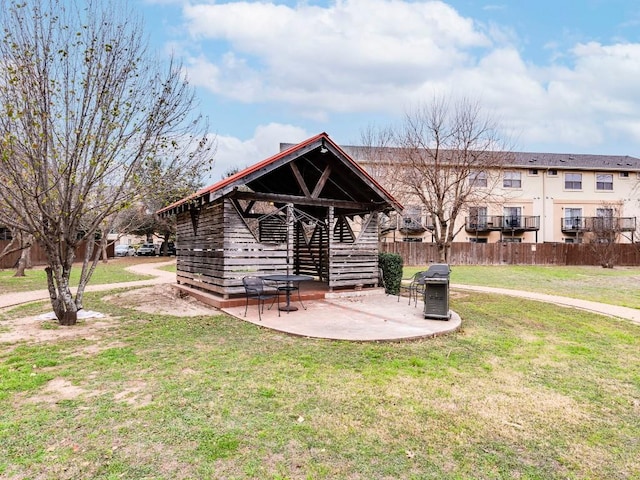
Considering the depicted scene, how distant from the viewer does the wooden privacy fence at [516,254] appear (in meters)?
27.7

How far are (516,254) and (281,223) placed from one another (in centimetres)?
2145

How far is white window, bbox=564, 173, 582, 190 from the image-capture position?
32688 mm

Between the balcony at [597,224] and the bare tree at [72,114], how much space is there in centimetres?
3135

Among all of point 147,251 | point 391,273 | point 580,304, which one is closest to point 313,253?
point 391,273

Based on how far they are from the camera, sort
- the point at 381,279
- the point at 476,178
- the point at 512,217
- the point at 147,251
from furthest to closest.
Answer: the point at 147,251 < the point at 512,217 < the point at 476,178 < the point at 381,279

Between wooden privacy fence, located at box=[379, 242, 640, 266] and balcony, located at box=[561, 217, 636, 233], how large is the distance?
1.58 meters

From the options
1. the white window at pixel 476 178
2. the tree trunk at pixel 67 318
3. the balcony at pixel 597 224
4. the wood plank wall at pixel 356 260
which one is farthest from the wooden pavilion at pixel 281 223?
the balcony at pixel 597 224

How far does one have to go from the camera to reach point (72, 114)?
263 inches

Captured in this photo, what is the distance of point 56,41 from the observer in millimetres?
6535

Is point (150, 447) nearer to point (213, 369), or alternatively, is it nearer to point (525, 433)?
point (213, 369)

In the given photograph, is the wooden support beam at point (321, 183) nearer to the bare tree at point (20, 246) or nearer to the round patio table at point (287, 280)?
the round patio table at point (287, 280)

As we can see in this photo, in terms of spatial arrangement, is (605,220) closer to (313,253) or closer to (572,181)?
(572,181)

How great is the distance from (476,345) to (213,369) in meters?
3.93

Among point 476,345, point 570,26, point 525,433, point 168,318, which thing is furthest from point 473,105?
point 525,433
